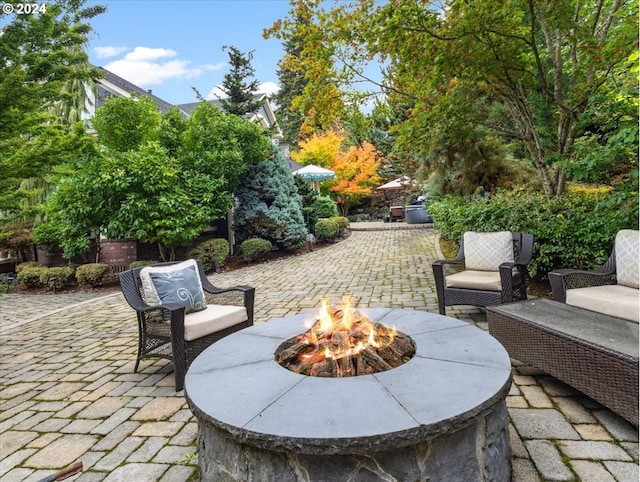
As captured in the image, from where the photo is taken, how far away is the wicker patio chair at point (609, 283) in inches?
116

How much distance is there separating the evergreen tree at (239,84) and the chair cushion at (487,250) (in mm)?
13076

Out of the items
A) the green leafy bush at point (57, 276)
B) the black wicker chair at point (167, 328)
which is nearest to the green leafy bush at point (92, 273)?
the green leafy bush at point (57, 276)

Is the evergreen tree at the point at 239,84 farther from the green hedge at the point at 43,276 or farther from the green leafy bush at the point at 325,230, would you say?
the green hedge at the point at 43,276

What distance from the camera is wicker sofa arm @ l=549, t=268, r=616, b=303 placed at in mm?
3400

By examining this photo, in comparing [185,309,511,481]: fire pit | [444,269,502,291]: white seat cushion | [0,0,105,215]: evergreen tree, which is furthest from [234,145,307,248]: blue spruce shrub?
[185,309,511,481]: fire pit

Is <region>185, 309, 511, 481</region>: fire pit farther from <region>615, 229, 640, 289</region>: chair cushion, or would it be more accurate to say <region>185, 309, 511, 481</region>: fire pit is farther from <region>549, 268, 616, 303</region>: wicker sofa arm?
<region>615, 229, 640, 289</region>: chair cushion

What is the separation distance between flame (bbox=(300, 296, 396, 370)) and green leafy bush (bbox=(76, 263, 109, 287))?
710cm

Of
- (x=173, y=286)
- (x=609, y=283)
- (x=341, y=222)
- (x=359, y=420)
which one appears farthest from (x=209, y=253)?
(x=359, y=420)

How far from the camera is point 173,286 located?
11.0 feet

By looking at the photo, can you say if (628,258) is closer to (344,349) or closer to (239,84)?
(344,349)

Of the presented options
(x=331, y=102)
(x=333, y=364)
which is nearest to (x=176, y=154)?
(x=331, y=102)

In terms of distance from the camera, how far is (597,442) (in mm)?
2072

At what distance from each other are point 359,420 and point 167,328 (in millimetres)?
2180

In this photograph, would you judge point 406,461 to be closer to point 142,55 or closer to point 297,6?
point 297,6
